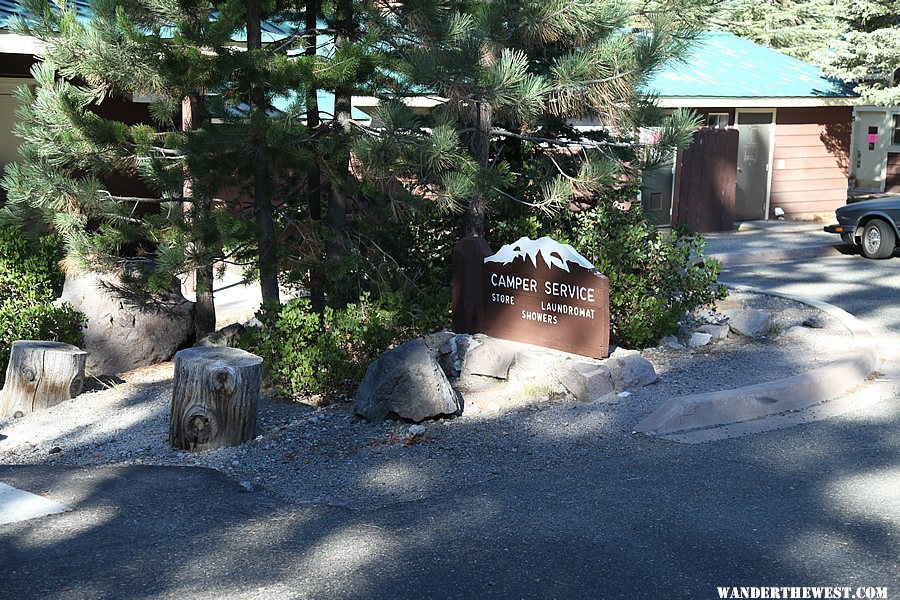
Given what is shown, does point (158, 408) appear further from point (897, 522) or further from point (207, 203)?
point (897, 522)

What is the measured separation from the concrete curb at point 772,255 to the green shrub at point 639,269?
232 inches

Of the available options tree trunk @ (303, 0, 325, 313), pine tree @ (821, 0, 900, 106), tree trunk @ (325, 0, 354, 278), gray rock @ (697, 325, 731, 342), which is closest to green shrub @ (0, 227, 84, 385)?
tree trunk @ (303, 0, 325, 313)

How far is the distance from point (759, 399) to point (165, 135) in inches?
211

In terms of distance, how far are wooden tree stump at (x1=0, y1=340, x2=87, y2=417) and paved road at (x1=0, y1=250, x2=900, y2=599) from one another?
1.84 meters

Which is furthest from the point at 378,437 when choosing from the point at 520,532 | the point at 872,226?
the point at 872,226

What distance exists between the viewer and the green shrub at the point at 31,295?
897cm

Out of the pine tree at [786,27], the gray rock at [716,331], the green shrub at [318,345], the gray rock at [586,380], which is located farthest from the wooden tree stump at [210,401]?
the pine tree at [786,27]

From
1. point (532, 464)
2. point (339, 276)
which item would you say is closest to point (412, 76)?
point (339, 276)

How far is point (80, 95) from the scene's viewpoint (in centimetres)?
860

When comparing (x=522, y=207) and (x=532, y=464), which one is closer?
(x=532, y=464)

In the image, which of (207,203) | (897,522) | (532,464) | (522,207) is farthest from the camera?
(522,207)

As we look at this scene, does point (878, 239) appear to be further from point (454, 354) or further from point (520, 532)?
point (520, 532)

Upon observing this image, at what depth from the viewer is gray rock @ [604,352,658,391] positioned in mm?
7711

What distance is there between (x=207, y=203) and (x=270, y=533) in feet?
15.1
